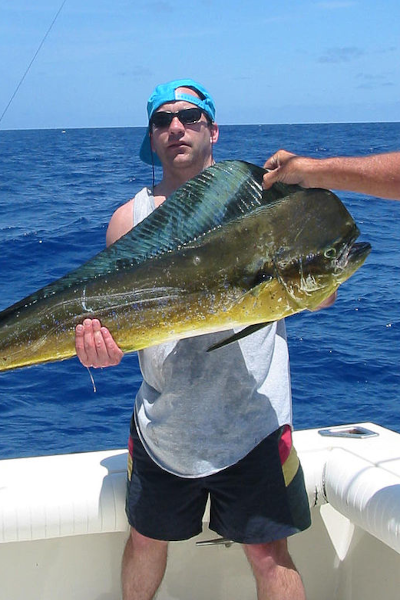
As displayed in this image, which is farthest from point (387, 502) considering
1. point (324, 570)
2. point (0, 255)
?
point (0, 255)

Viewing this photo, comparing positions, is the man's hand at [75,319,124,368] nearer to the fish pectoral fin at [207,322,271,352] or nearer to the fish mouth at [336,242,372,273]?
the fish pectoral fin at [207,322,271,352]

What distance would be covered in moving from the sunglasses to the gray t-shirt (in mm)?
700

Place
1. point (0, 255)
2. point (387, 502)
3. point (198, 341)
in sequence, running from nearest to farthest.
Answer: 1. point (198, 341)
2. point (387, 502)
3. point (0, 255)

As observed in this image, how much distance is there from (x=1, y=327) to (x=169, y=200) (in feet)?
1.69

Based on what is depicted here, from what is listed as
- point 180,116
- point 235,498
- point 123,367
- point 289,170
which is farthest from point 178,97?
point 123,367

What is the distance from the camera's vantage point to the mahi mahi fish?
5.81 ft

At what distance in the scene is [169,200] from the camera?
1868 mm

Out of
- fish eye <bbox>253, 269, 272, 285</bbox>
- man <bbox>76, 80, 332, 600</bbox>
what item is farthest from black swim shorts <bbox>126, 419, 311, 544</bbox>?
fish eye <bbox>253, 269, 272, 285</bbox>

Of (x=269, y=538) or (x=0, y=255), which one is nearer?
(x=269, y=538)

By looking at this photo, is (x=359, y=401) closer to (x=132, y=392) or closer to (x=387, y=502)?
(x=132, y=392)

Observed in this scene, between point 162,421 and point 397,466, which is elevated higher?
point 162,421

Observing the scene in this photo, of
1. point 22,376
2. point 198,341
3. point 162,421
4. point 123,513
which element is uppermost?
point 198,341

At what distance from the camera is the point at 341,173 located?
1.83m

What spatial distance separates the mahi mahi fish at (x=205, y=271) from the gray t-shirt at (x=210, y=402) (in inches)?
16.9
